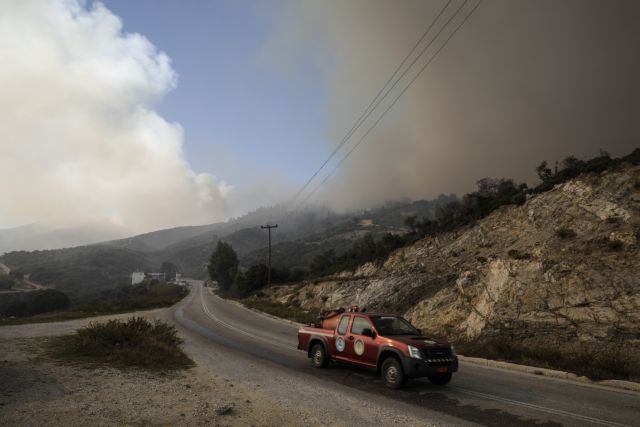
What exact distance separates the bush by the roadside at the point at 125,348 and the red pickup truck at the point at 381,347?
164 inches

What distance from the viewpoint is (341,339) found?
1115cm

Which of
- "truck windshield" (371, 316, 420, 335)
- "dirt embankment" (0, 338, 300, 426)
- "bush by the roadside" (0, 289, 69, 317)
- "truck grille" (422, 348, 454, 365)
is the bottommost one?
"bush by the roadside" (0, 289, 69, 317)

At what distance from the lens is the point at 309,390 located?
8945mm

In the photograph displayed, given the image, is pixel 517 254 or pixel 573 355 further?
pixel 517 254

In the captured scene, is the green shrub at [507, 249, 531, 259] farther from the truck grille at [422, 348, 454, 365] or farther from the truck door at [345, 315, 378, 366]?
the truck door at [345, 315, 378, 366]

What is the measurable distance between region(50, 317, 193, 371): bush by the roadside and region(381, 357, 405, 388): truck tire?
19.3 feet

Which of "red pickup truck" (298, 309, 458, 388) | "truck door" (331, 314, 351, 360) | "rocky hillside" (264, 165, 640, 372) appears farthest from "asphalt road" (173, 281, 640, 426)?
"rocky hillside" (264, 165, 640, 372)

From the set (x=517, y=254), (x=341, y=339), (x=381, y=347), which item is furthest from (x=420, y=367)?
(x=517, y=254)

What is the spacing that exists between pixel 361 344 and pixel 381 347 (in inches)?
32.8

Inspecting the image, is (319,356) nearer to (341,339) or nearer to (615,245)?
(341,339)

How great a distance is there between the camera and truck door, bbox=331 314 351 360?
36.2ft

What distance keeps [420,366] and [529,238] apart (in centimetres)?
2023

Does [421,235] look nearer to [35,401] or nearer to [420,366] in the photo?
[420,366]

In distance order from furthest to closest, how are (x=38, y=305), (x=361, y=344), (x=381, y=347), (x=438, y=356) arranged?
(x=38, y=305) < (x=361, y=344) < (x=381, y=347) < (x=438, y=356)
